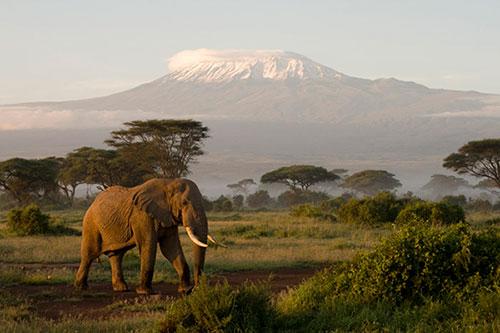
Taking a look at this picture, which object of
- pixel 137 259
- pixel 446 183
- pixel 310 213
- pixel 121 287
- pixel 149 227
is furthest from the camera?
pixel 446 183

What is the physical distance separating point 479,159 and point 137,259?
43.3m

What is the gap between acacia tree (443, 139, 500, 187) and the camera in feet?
169

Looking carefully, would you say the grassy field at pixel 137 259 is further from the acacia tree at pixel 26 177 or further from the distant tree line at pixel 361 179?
the acacia tree at pixel 26 177

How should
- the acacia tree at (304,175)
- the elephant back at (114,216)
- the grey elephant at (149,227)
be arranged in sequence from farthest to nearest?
the acacia tree at (304,175) < the elephant back at (114,216) < the grey elephant at (149,227)

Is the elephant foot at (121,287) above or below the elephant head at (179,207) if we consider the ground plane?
below

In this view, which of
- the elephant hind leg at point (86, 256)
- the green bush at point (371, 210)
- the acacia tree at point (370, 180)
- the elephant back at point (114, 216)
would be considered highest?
the elephant back at point (114, 216)

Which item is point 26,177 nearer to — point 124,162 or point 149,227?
point 124,162

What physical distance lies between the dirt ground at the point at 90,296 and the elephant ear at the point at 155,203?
1343 mm

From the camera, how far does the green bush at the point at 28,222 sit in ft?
73.7

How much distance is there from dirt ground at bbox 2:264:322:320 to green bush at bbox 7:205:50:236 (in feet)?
34.9

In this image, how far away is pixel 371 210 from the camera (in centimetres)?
2752

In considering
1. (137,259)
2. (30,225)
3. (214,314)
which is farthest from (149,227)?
(30,225)

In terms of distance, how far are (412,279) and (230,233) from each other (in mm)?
15107

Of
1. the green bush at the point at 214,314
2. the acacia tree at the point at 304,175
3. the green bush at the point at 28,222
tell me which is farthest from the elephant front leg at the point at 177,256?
the acacia tree at the point at 304,175
